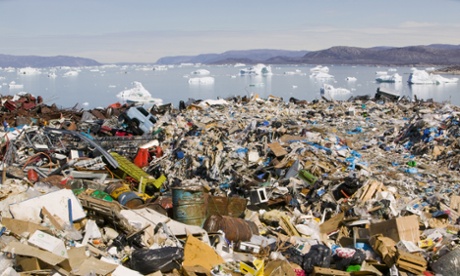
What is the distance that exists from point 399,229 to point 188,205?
238 cm

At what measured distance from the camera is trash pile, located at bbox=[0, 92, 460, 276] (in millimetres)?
4629

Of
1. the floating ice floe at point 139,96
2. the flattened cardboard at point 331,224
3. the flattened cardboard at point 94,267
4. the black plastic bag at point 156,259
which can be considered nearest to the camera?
the flattened cardboard at point 94,267

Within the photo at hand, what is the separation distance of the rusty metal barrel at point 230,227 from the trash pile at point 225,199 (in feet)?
0.04

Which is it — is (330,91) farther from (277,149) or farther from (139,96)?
(277,149)

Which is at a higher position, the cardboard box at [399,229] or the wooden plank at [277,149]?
the wooden plank at [277,149]

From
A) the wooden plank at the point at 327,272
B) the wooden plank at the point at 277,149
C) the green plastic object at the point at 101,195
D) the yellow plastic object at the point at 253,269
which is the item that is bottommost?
the wooden plank at the point at 327,272

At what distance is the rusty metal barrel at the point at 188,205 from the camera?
561 cm

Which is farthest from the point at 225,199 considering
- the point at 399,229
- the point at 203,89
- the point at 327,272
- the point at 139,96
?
the point at 203,89

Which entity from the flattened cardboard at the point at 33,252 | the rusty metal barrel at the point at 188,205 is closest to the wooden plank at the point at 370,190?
the rusty metal barrel at the point at 188,205

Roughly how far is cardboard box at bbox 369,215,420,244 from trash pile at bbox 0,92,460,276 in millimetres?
16

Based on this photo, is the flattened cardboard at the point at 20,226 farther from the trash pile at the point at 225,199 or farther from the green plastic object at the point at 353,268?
the green plastic object at the point at 353,268

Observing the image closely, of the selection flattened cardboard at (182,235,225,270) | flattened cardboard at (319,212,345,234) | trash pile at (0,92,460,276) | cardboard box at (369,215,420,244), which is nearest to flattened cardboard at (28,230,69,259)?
trash pile at (0,92,460,276)

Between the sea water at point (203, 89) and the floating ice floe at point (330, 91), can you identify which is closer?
the sea water at point (203, 89)

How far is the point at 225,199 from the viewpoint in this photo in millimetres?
6051
